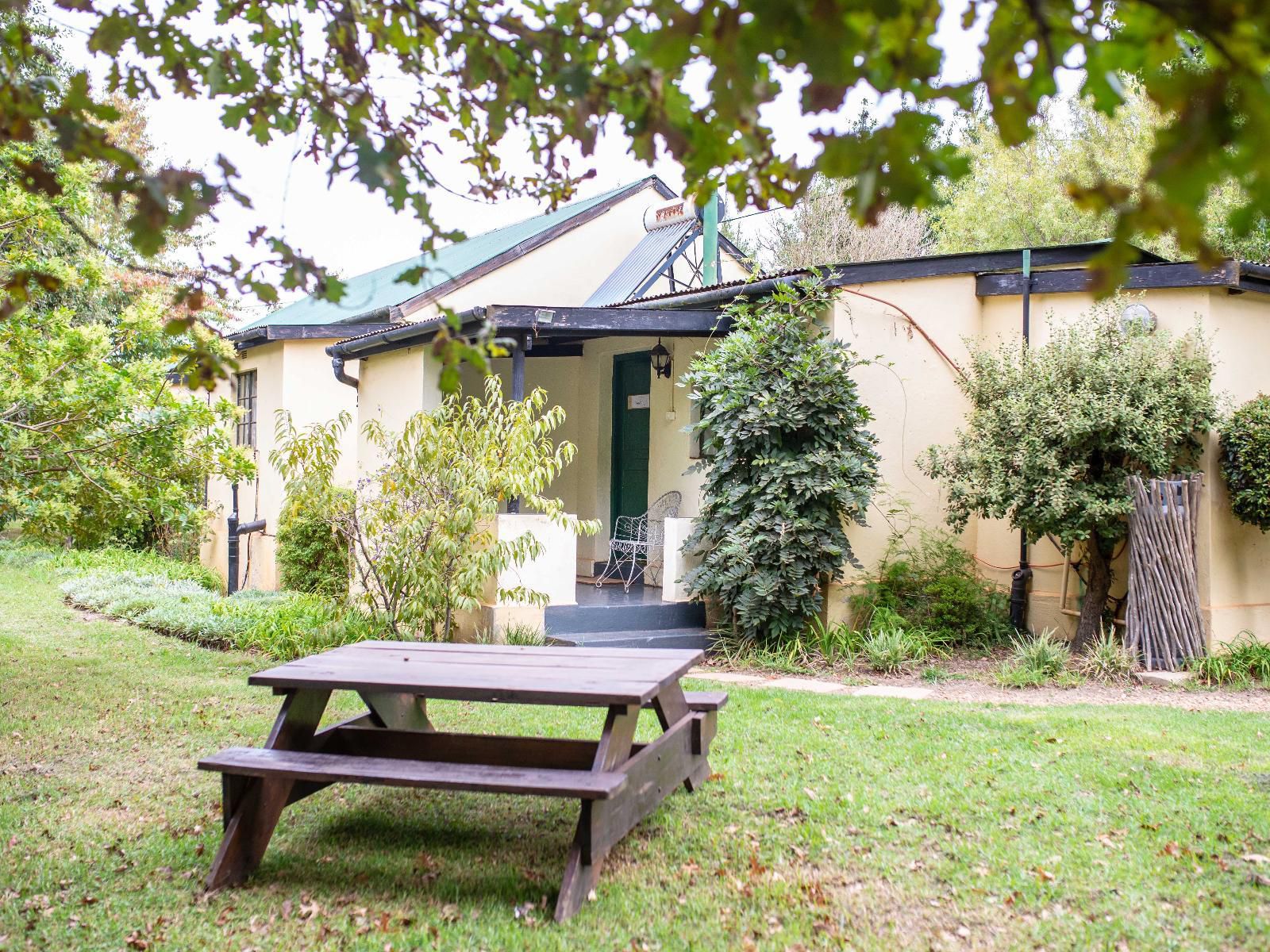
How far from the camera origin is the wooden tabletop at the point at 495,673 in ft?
12.1

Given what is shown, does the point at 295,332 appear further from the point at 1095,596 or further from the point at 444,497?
the point at 1095,596

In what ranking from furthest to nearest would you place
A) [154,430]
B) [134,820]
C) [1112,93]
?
[154,430] < [134,820] < [1112,93]

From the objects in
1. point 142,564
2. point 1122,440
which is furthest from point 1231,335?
point 142,564

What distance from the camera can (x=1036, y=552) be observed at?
909 centimetres

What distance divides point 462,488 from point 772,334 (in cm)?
297

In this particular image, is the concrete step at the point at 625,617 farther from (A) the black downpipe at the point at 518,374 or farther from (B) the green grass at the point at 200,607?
(B) the green grass at the point at 200,607

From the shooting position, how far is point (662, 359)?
11.0 meters

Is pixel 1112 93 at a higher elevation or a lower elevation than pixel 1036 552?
higher

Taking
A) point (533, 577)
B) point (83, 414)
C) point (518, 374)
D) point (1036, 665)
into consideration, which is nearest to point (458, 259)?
point (518, 374)

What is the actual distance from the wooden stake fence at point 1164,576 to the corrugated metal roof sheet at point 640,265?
6923 millimetres

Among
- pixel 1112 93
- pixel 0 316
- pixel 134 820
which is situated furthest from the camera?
pixel 134 820

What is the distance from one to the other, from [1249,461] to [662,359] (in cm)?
562

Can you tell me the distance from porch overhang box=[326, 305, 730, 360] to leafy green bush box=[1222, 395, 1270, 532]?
4307 millimetres

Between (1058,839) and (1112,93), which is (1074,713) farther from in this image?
(1112,93)
